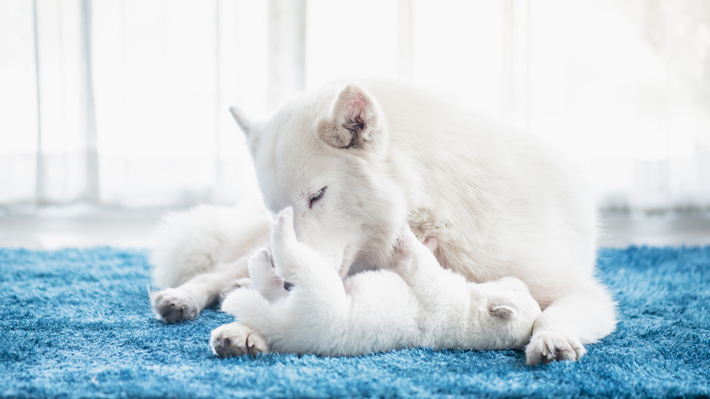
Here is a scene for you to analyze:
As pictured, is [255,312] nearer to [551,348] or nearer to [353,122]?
[353,122]

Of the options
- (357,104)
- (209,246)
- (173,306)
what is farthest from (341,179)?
(209,246)

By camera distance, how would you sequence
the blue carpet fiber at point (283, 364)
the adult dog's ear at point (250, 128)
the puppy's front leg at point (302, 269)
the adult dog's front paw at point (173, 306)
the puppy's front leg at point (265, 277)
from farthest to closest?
the adult dog's ear at point (250, 128), the adult dog's front paw at point (173, 306), the puppy's front leg at point (265, 277), the puppy's front leg at point (302, 269), the blue carpet fiber at point (283, 364)

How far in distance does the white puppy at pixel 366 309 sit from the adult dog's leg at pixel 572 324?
0.20 feet

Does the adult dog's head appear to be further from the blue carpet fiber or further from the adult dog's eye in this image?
the blue carpet fiber

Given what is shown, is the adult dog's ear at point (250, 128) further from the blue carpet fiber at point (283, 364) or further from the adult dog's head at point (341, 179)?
the blue carpet fiber at point (283, 364)

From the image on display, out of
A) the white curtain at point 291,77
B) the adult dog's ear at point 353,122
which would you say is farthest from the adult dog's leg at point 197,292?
the white curtain at point 291,77

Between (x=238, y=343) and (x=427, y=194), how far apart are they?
0.72m

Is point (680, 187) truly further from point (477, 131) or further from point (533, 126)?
point (477, 131)

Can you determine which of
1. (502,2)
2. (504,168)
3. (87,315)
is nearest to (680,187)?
(502,2)

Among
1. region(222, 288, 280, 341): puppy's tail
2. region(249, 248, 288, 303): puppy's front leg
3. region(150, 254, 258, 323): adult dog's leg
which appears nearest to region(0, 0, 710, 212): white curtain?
region(150, 254, 258, 323): adult dog's leg

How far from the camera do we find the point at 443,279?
4.41ft

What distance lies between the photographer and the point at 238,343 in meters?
1.27

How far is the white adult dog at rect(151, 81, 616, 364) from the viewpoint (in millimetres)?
1518

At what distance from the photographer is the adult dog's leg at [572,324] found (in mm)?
1261
